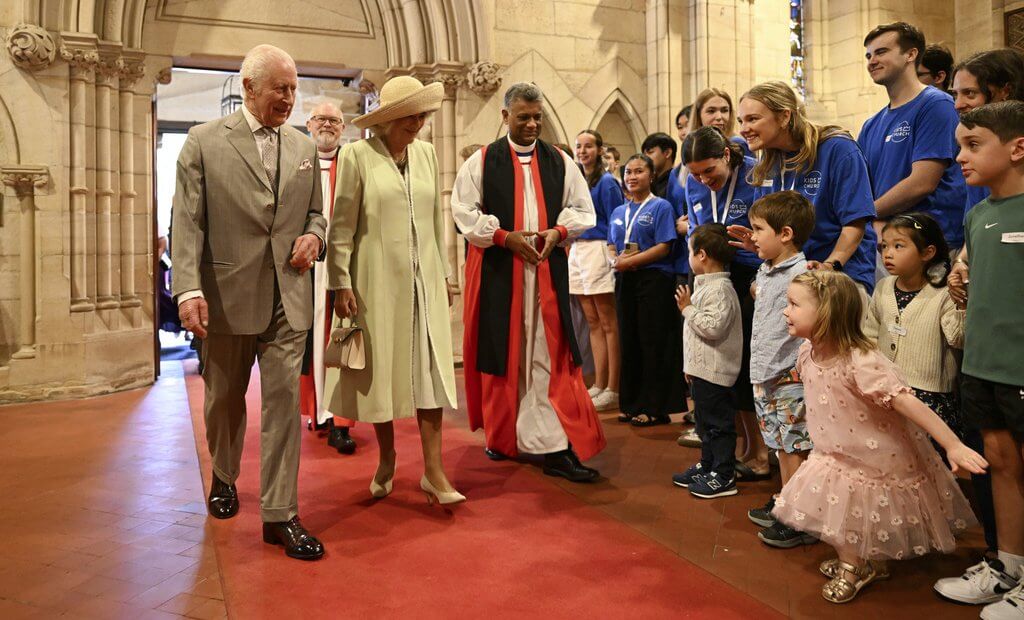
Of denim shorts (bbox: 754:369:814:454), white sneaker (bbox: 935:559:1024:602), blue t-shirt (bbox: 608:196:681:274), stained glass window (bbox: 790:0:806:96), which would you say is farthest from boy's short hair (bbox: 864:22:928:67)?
stained glass window (bbox: 790:0:806:96)

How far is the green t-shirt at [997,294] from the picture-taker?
8.55 ft

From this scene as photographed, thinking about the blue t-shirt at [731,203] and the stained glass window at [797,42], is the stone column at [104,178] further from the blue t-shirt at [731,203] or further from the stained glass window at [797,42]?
the stained glass window at [797,42]

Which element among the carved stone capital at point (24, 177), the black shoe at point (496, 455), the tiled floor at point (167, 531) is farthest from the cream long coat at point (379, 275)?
the carved stone capital at point (24, 177)

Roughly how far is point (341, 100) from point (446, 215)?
446cm

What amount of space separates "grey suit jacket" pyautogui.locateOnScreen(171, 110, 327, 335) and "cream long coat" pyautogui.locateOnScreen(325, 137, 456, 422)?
0.34 metres

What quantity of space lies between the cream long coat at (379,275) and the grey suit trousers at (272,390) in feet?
1.30

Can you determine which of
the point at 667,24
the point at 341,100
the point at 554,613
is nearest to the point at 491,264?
the point at 554,613

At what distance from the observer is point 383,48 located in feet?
28.1

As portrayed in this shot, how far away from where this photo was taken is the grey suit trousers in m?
3.33

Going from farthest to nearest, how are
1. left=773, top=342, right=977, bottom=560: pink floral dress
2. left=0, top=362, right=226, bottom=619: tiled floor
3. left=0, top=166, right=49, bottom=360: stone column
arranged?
left=0, top=166, right=49, bottom=360: stone column → left=0, top=362, right=226, bottom=619: tiled floor → left=773, top=342, right=977, bottom=560: pink floral dress

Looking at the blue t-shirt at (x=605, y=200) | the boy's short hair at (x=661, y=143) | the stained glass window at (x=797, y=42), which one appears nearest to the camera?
the boy's short hair at (x=661, y=143)

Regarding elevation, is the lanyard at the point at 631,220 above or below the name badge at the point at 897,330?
→ above

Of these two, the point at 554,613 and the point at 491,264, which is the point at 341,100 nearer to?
the point at 491,264

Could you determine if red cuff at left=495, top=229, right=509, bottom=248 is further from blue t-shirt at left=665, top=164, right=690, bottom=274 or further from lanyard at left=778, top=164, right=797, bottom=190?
blue t-shirt at left=665, top=164, right=690, bottom=274
